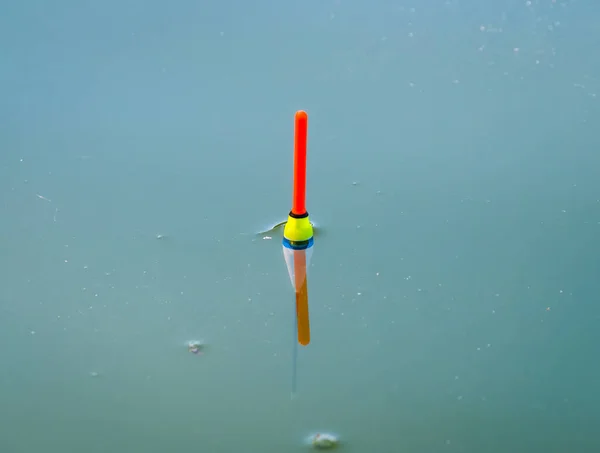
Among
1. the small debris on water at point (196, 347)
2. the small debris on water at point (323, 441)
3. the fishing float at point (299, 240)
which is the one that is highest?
the fishing float at point (299, 240)

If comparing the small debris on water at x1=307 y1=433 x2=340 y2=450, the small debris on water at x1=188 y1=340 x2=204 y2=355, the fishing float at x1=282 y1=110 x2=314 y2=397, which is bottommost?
the small debris on water at x1=307 y1=433 x2=340 y2=450

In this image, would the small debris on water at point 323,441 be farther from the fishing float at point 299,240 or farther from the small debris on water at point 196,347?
the small debris on water at point 196,347

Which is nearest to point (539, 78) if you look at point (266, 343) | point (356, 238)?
point (356, 238)

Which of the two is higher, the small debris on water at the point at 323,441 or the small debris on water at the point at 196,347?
the small debris on water at the point at 196,347

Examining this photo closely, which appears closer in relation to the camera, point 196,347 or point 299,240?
point 299,240

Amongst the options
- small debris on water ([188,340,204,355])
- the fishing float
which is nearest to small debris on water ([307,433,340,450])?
the fishing float

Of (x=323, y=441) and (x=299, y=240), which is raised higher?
(x=299, y=240)

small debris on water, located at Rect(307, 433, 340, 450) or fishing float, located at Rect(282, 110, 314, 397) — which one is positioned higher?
fishing float, located at Rect(282, 110, 314, 397)

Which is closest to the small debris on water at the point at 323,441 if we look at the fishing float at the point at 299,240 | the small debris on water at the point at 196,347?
the fishing float at the point at 299,240

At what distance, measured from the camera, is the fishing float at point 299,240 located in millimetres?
815

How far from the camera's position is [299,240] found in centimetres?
90

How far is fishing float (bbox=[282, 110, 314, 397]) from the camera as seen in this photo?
0.82 meters

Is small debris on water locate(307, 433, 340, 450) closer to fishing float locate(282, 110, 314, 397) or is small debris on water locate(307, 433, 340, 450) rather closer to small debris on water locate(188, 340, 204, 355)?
fishing float locate(282, 110, 314, 397)

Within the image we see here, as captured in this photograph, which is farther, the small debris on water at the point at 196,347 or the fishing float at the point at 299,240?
the small debris on water at the point at 196,347
